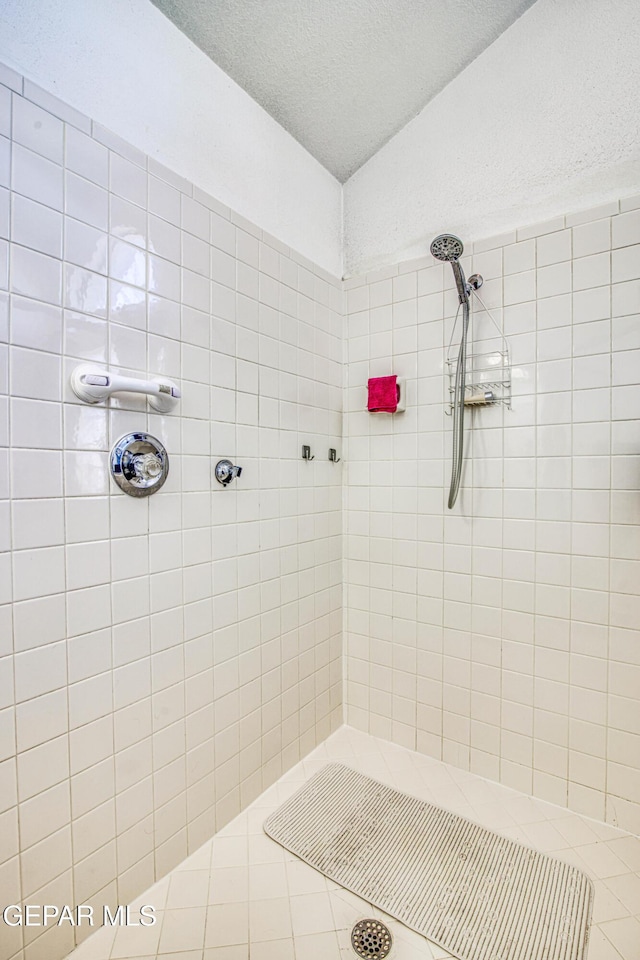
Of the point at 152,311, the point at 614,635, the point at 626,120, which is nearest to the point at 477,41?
the point at 626,120

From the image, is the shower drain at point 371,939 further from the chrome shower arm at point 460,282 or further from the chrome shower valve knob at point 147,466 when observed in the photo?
the chrome shower arm at point 460,282

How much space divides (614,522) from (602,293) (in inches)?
27.8

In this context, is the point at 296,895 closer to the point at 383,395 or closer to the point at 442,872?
the point at 442,872

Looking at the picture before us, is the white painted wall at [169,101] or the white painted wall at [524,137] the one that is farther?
the white painted wall at [524,137]

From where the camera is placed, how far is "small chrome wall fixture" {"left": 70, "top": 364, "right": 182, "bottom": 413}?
100 centimetres

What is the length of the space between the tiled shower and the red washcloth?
8cm

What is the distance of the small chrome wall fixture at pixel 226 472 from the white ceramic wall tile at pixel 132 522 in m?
0.02

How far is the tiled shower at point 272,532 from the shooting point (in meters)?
0.97

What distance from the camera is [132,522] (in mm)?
1142

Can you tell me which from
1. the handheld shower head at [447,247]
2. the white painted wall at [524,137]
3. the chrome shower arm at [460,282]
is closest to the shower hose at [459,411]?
the chrome shower arm at [460,282]

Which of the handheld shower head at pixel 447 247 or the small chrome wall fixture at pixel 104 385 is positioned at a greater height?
the handheld shower head at pixel 447 247

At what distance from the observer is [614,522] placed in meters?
1.38

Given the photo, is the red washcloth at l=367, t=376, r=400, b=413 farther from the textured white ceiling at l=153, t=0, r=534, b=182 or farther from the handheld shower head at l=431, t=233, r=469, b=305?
the textured white ceiling at l=153, t=0, r=534, b=182

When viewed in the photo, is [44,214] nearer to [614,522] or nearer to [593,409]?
[593,409]
